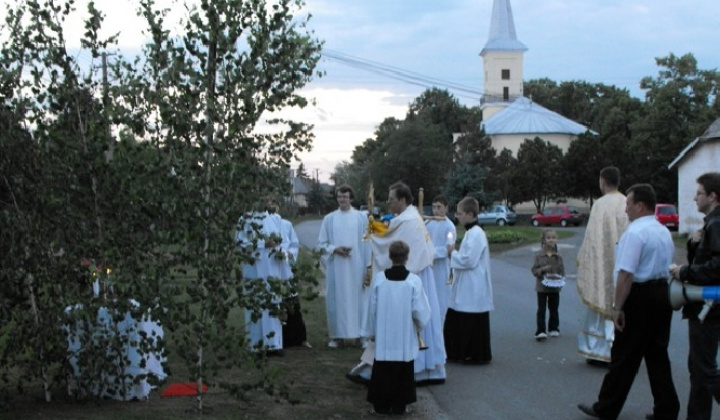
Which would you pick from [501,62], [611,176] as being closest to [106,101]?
[611,176]

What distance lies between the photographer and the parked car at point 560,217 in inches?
2370

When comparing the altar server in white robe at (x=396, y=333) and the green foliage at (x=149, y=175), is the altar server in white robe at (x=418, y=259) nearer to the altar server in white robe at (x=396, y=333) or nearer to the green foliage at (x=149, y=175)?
the altar server in white robe at (x=396, y=333)

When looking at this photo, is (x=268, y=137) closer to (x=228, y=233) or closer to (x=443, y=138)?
(x=228, y=233)

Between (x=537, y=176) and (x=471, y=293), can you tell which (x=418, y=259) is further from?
(x=537, y=176)

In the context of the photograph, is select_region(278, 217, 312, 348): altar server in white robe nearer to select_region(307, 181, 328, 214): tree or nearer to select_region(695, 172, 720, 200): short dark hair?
select_region(695, 172, 720, 200): short dark hair

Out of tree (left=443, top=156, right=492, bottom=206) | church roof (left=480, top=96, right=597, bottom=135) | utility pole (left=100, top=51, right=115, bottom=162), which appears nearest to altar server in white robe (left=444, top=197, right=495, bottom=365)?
utility pole (left=100, top=51, right=115, bottom=162)

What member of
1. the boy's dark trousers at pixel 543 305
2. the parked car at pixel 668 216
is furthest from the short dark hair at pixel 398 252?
the parked car at pixel 668 216

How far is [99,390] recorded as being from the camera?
7.95 metres

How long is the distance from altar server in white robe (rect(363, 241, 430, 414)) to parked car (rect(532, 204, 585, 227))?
53389 mm

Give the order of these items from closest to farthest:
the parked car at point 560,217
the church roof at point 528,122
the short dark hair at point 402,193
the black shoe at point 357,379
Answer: the black shoe at point 357,379 → the short dark hair at point 402,193 → the parked car at point 560,217 → the church roof at point 528,122

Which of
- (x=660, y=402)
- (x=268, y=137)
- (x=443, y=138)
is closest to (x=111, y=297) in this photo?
(x=268, y=137)

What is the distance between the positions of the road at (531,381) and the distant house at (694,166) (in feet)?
108

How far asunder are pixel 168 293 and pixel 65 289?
3.61 feet

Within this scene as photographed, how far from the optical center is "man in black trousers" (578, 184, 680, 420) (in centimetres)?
745
